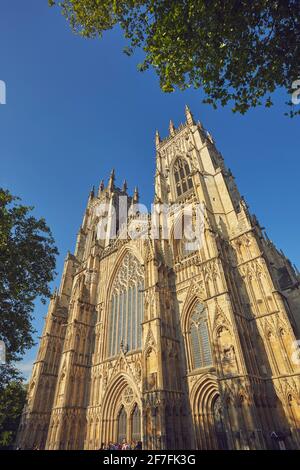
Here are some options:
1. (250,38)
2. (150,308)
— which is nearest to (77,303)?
(150,308)

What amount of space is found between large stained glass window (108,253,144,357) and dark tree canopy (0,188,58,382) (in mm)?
8683

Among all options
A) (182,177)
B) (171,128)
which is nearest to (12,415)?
(182,177)

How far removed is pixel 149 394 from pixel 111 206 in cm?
2732

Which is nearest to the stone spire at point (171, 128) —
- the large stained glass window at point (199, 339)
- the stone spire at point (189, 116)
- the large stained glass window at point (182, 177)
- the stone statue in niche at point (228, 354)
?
the stone spire at point (189, 116)

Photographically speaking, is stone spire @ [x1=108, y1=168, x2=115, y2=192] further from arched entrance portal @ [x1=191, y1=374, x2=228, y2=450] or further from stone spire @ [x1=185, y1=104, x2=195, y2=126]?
arched entrance portal @ [x1=191, y1=374, x2=228, y2=450]

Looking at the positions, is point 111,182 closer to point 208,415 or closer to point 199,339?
point 199,339

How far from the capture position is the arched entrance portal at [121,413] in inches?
666

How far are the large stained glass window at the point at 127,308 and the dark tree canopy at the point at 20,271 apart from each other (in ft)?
28.5

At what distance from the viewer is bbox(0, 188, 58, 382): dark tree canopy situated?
11.5 meters

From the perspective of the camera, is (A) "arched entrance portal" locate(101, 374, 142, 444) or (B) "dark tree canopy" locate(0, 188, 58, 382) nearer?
(B) "dark tree canopy" locate(0, 188, 58, 382)

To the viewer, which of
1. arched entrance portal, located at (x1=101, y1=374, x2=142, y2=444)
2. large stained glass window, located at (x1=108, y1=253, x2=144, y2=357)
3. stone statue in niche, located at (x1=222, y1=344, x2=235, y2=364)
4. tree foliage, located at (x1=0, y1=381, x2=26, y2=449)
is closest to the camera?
stone statue in niche, located at (x1=222, y1=344, x2=235, y2=364)

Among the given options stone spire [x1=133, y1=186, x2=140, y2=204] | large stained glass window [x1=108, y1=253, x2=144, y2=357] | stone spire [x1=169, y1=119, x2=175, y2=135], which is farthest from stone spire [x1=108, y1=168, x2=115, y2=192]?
large stained glass window [x1=108, y1=253, x2=144, y2=357]

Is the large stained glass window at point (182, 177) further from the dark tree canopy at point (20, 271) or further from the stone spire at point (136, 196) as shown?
the dark tree canopy at point (20, 271)

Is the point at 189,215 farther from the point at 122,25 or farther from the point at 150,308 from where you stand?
the point at 122,25
